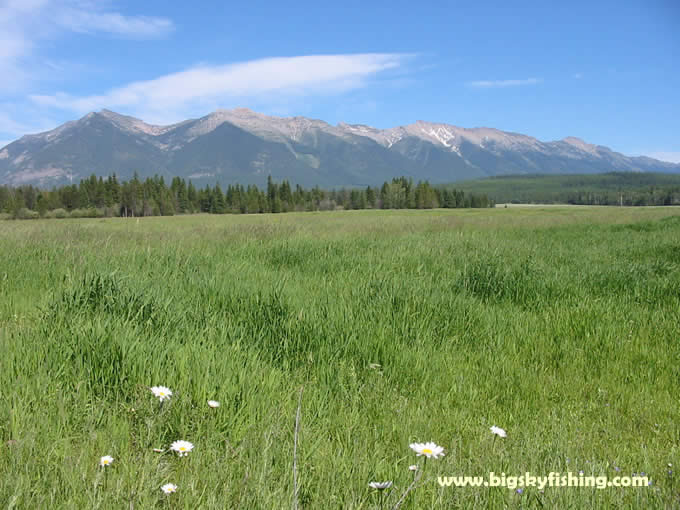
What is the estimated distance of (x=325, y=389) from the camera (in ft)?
10.4

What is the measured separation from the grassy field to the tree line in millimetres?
89129

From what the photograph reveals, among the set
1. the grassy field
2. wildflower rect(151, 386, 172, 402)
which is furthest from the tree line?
wildflower rect(151, 386, 172, 402)

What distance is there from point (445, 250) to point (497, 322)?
17.0 ft

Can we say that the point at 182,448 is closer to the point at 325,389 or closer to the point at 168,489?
the point at 168,489

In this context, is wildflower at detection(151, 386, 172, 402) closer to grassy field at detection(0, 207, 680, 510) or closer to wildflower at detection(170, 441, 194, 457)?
grassy field at detection(0, 207, 680, 510)

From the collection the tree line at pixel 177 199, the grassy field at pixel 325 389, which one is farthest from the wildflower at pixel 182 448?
the tree line at pixel 177 199

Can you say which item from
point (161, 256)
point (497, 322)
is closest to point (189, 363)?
point (497, 322)

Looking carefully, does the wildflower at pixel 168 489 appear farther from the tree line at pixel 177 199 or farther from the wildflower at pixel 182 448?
the tree line at pixel 177 199

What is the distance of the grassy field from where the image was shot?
1.98 m

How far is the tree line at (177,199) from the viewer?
98.3 m

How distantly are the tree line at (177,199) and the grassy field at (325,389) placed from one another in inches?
3509

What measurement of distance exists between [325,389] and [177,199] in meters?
124

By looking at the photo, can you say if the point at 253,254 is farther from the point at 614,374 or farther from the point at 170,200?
the point at 170,200

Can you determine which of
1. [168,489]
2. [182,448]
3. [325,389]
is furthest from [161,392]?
[325,389]
